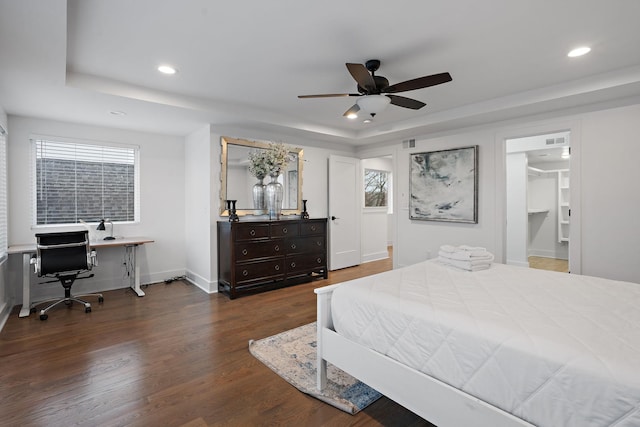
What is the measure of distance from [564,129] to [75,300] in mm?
6148

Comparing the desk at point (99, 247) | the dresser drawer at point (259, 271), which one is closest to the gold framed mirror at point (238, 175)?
the dresser drawer at point (259, 271)

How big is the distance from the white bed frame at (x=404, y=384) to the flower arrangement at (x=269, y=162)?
2778 millimetres

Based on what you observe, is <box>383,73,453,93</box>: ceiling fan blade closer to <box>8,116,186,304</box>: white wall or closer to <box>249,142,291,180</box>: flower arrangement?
<box>249,142,291,180</box>: flower arrangement

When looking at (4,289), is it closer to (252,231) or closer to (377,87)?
(252,231)

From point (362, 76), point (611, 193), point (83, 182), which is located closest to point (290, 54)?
point (362, 76)

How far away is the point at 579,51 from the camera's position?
258cm

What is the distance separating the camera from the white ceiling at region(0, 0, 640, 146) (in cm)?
201

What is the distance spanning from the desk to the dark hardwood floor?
0.66ft

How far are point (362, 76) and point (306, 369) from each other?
7.49 ft

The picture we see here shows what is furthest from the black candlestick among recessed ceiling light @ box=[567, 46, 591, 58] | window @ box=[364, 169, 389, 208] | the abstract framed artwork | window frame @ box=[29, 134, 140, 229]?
recessed ceiling light @ box=[567, 46, 591, 58]

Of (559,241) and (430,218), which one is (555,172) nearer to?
(559,241)

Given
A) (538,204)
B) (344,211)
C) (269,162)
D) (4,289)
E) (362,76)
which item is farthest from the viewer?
(538,204)

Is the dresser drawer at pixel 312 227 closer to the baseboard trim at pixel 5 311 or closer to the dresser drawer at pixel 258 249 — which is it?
A: the dresser drawer at pixel 258 249

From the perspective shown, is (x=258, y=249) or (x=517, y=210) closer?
(x=258, y=249)
